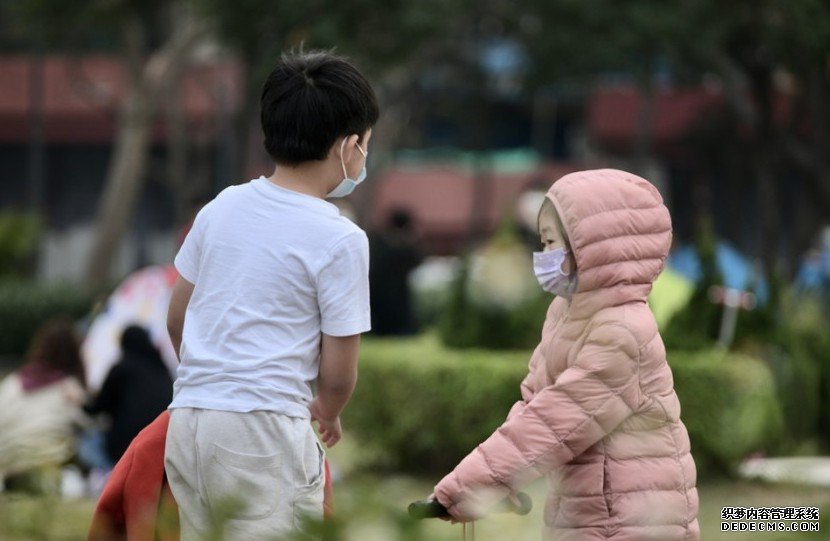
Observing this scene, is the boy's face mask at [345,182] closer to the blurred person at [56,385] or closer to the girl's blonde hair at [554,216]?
the girl's blonde hair at [554,216]

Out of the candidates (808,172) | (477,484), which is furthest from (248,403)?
(808,172)

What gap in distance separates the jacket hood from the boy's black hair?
50 cm

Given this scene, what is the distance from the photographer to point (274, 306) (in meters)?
3.27

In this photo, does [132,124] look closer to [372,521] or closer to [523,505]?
[523,505]

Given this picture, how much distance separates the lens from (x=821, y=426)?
32.2 ft

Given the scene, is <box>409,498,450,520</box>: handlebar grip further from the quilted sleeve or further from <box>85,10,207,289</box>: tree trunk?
<box>85,10,207,289</box>: tree trunk

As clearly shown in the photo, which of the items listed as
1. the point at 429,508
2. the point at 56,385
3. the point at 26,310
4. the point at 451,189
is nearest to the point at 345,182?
the point at 429,508

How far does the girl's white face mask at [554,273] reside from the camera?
11.5 ft

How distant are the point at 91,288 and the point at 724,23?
9.06 metres

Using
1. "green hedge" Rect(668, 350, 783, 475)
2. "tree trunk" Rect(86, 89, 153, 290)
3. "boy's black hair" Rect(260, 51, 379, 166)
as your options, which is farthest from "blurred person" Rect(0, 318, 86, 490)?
"tree trunk" Rect(86, 89, 153, 290)

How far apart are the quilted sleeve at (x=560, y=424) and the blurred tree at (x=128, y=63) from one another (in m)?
16.8

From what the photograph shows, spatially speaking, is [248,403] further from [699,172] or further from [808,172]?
[699,172]

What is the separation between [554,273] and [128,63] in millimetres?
18456

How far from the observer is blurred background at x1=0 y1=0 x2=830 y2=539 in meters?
8.79
